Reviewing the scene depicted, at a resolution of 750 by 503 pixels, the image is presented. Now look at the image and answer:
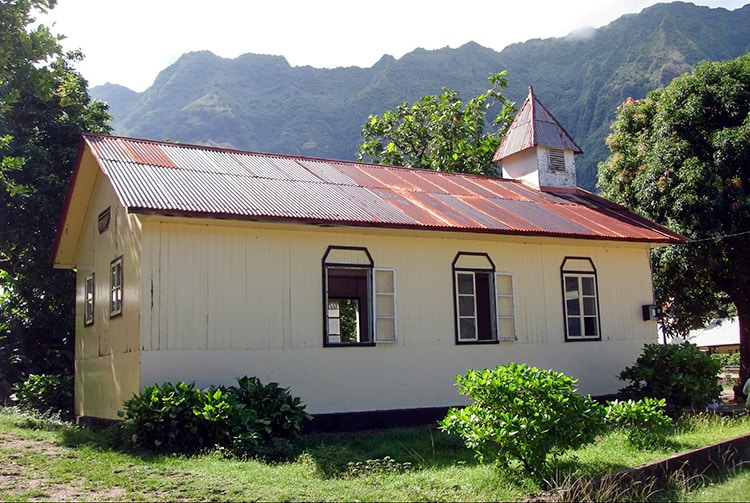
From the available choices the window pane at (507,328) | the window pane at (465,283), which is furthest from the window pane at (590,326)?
the window pane at (465,283)

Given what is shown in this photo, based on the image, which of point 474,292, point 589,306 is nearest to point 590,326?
point 589,306

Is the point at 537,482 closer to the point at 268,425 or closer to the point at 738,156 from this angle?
the point at 268,425

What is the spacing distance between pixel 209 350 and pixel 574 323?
804 centimetres

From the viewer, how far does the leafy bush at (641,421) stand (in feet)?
35.0

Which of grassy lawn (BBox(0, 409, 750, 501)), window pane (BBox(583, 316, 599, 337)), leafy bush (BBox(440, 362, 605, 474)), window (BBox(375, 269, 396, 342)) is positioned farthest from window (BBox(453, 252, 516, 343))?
leafy bush (BBox(440, 362, 605, 474))

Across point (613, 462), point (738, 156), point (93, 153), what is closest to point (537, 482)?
point (613, 462)

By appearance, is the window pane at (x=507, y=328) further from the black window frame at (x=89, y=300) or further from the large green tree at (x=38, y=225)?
the large green tree at (x=38, y=225)

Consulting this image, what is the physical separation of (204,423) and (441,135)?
77.1 ft

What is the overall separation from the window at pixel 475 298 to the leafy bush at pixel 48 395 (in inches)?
360

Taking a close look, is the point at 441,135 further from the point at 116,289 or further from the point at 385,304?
the point at 116,289

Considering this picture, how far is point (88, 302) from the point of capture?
16.4 metres

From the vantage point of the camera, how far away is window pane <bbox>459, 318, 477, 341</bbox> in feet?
50.4

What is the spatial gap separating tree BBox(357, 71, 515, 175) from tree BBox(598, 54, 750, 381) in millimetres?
10107

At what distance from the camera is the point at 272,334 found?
13227 millimetres
